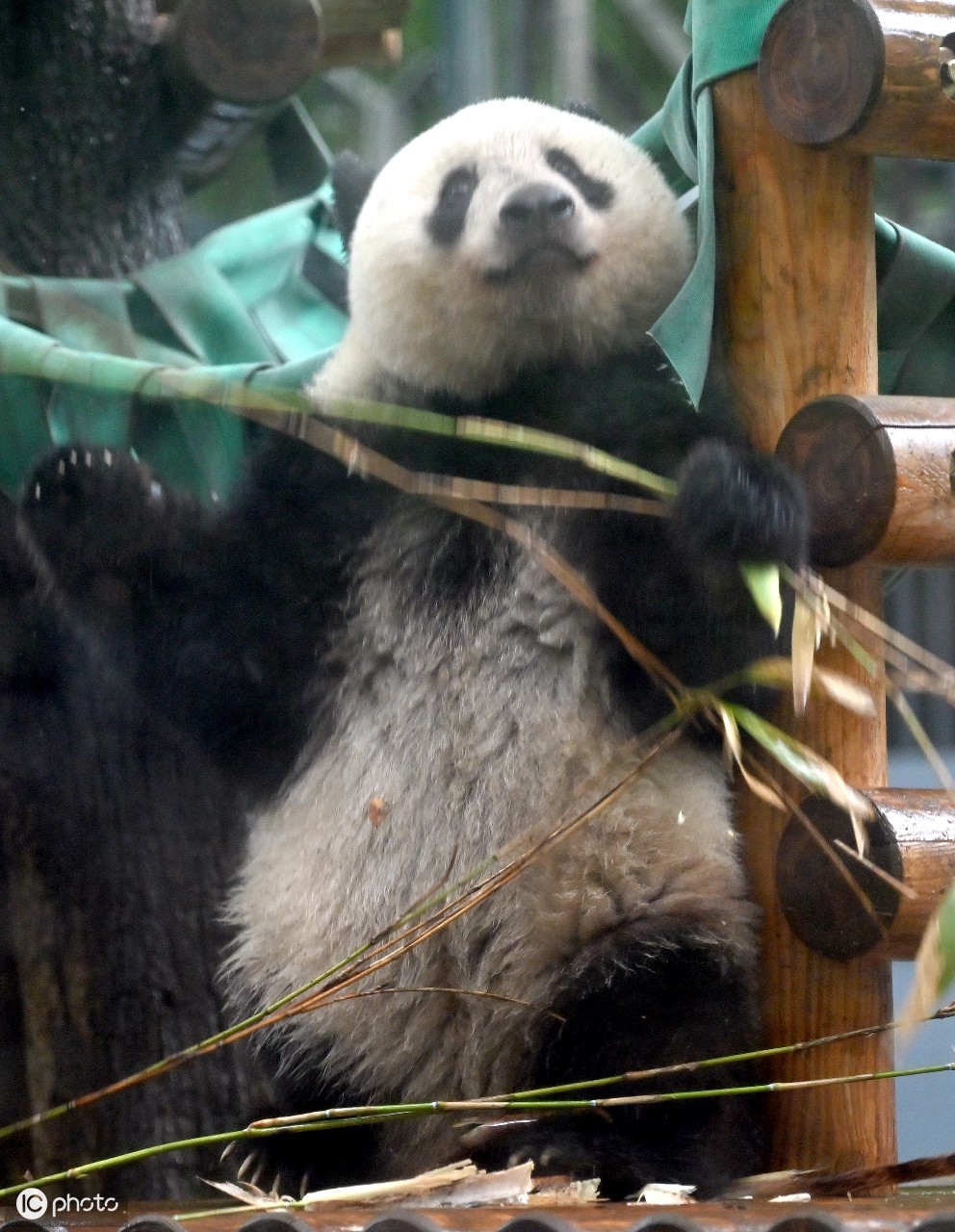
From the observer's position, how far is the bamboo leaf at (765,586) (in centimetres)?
→ 148

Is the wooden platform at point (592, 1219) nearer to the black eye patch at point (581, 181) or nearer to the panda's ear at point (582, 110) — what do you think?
the black eye patch at point (581, 181)

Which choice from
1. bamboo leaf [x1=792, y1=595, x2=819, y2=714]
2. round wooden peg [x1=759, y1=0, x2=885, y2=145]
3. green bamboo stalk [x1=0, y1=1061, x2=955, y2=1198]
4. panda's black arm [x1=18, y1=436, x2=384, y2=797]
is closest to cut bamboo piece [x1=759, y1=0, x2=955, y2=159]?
round wooden peg [x1=759, y1=0, x2=885, y2=145]

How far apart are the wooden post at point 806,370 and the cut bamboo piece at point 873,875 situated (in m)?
0.04

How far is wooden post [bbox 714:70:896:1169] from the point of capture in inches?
63.5

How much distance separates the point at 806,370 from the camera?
168 centimetres

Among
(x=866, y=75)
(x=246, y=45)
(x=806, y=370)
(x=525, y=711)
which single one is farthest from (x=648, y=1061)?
(x=246, y=45)

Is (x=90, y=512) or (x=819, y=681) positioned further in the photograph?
(x=90, y=512)

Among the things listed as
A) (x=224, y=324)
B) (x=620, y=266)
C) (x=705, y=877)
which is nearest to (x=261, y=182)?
(x=224, y=324)

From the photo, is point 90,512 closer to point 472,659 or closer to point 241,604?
point 241,604

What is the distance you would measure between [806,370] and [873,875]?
1.89 ft

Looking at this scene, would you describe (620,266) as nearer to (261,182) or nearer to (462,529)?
(462,529)

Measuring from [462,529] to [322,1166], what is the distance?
2.66ft

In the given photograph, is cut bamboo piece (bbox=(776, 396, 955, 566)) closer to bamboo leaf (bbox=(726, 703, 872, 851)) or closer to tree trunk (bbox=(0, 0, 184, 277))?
bamboo leaf (bbox=(726, 703, 872, 851))

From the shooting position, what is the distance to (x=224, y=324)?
2.49m
